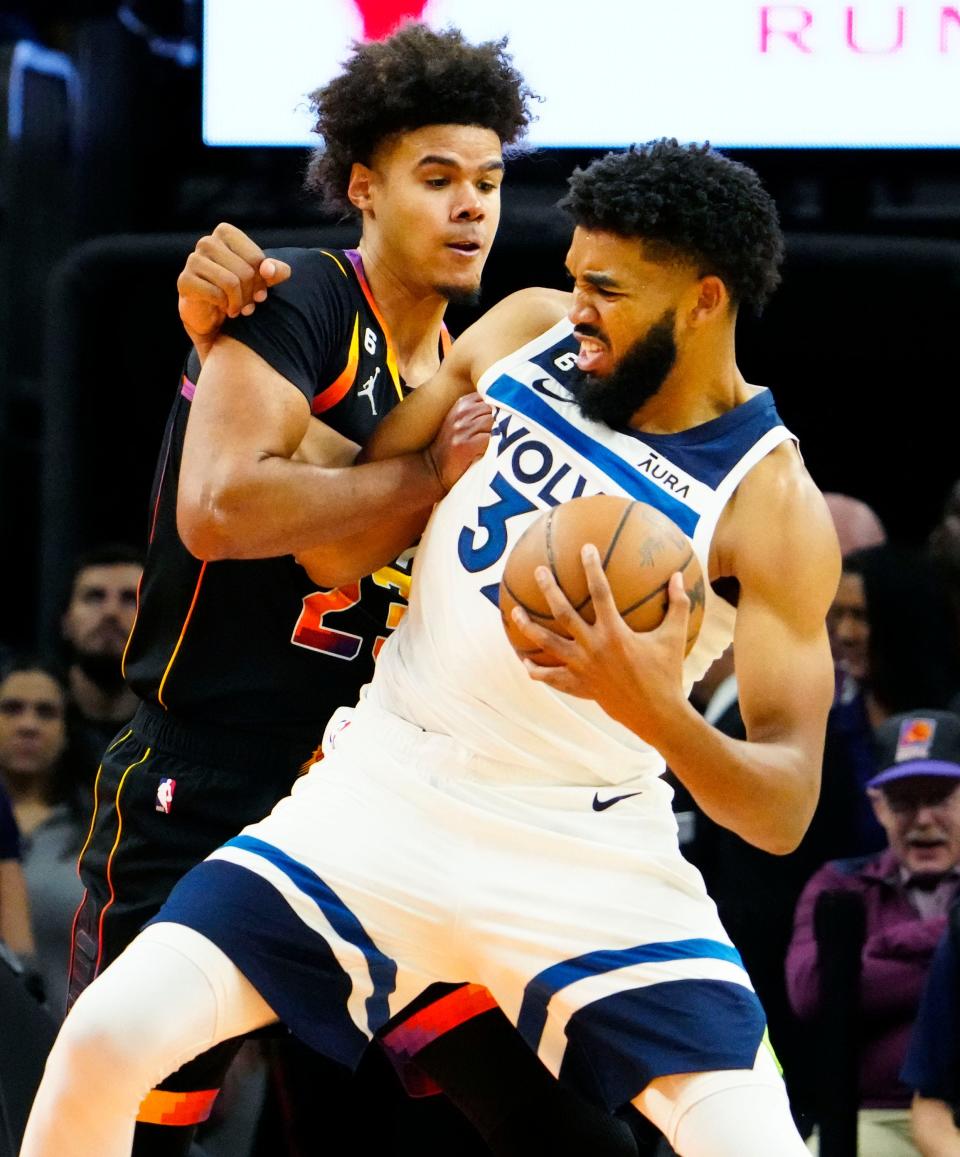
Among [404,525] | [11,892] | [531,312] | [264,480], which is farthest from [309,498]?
[11,892]

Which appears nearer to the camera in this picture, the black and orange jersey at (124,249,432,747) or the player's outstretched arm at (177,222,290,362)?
the player's outstretched arm at (177,222,290,362)

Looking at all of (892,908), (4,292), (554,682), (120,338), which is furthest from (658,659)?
(4,292)

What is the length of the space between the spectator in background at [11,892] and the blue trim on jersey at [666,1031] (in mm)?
2586

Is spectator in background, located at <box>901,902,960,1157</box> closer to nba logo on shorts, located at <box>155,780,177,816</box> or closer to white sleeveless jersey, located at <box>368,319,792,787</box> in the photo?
white sleeveless jersey, located at <box>368,319,792,787</box>

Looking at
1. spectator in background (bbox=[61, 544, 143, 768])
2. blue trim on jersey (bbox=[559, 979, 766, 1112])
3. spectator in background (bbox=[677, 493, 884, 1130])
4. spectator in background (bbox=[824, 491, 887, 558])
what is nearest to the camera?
blue trim on jersey (bbox=[559, 979, 766, 1112])

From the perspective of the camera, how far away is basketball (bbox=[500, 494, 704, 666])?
286cm

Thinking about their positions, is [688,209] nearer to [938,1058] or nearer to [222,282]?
[222,282]

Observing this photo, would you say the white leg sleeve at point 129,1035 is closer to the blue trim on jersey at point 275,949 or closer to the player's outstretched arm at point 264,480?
the blue trim on jersey at point 275,949

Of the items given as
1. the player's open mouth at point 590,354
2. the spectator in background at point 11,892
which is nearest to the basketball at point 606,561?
the player's open mouth at point 590,354

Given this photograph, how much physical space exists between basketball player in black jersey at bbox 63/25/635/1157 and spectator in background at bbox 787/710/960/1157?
1.18 meters

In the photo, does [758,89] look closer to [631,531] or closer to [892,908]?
[892,908]

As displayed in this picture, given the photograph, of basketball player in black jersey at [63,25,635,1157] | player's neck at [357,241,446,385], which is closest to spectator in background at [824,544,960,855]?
player's neck at [357,241,446,385]

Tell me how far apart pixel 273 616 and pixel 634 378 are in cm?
92

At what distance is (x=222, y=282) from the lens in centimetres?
354
